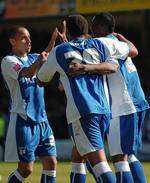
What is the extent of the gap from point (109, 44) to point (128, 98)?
73 centimetres

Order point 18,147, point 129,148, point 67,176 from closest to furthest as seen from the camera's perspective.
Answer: point 129,148 < point 18,147 < point 67,176

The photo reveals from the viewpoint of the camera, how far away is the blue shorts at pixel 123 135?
865cm

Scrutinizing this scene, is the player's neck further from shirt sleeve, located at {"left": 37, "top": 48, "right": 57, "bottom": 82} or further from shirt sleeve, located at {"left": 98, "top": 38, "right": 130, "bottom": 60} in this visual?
shirt sleeve, located at {"left": 98, "top": 38, "right": 130, "bottom": 60}

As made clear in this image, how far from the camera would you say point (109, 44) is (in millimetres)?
8281

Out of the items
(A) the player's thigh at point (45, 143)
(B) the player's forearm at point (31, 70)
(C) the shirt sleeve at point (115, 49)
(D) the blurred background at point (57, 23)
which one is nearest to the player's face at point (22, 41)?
(B) the player's forearm at point (31, 70)

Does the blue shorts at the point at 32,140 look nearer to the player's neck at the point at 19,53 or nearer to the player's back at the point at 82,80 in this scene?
the player's neck at the point at 19,53

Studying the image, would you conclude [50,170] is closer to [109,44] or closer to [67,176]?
[109,44]

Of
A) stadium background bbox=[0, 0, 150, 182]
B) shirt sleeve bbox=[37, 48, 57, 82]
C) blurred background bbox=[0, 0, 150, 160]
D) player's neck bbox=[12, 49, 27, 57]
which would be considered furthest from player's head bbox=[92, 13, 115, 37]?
blurred background bbox=[0, 0, 150, 160]

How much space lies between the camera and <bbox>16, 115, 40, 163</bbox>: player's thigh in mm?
9406

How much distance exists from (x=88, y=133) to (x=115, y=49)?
99 centimetres

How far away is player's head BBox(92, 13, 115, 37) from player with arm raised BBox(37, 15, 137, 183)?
0.41m

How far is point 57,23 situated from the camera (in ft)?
67.5

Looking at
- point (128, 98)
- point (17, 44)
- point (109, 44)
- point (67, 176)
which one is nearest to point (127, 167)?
point (128, 98)

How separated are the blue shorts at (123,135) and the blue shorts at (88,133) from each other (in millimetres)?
556
